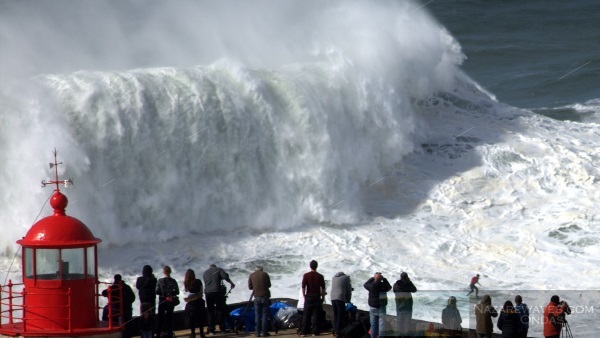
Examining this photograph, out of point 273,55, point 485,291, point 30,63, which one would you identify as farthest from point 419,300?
point 273,55

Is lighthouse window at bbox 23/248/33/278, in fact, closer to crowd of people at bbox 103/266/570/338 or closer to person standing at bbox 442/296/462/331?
crowd of people at bbox 103/266/570/338

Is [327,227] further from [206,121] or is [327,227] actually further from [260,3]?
[260,3]

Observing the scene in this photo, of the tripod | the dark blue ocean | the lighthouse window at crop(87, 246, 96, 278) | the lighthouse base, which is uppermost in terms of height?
the dark blue ocean

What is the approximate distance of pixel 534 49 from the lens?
3759 centimetres

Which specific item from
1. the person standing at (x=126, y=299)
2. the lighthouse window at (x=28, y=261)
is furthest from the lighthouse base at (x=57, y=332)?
the person standing at (x=126, y=299)

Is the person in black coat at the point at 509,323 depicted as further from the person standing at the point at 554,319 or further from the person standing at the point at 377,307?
the person standing at the point at 377,307

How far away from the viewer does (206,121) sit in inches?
866

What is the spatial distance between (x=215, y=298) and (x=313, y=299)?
1.17 meters

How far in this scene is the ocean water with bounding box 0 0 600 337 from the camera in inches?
770

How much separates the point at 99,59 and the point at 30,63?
11.7ft

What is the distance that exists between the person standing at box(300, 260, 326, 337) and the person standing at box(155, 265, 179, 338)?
57.1 inches

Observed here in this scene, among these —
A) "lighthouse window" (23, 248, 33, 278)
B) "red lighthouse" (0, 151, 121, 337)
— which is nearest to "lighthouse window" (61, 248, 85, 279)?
"red lighthouse" (0, 151, 121, 337)

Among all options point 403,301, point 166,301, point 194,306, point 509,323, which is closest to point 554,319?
point 509,323

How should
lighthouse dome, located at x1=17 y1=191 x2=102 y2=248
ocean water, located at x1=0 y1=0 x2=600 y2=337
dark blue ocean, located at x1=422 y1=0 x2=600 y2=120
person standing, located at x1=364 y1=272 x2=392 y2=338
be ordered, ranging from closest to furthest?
1. lighthouse dome, located at x1=17 y1=191 x2=102 y2=248
2. person standing, located at x1=364 y1=272 x2=392 y2=338
3. ocean water, located at x1=0 y1=0 x2=600 y2=337
4. dark blue ocean, located at x1=422 y1=0 x2=600 y2=120
